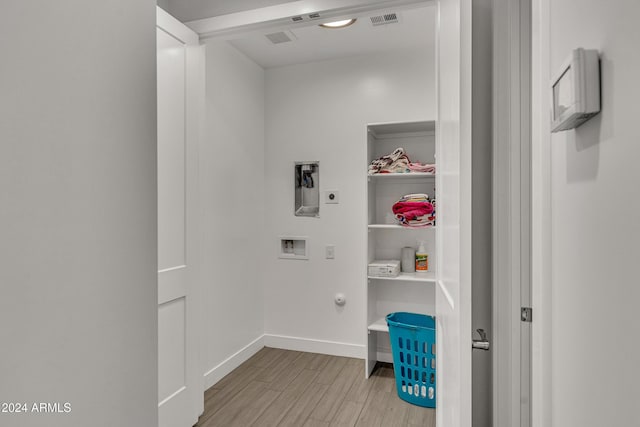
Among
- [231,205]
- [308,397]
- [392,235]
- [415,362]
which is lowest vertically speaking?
[308,397]

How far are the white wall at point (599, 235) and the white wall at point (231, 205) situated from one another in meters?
2.16

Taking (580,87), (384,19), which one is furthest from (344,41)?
(580,87)

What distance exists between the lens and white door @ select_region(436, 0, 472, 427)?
97 centimetres

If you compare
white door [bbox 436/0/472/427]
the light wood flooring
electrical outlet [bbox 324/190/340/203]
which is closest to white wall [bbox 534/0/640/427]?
white door [bbox 436/0/472/427]

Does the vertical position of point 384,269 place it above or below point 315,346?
above

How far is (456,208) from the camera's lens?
1085mm

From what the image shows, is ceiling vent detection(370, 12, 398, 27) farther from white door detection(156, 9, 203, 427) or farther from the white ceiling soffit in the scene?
white door detection(156, 9, 203, 427)

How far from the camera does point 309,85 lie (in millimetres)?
3340

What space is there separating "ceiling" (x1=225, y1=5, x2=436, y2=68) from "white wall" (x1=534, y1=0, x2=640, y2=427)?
2.15m

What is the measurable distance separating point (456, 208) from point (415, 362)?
170 cm

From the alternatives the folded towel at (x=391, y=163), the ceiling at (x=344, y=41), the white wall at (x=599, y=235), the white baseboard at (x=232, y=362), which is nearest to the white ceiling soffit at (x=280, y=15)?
the ceiling at (x=344, y=41)

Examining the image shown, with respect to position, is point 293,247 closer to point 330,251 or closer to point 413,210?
point 330,251

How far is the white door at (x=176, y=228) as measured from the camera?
1.86m

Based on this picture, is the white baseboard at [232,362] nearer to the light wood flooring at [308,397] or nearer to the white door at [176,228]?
the light wood flooring at [308,397]
